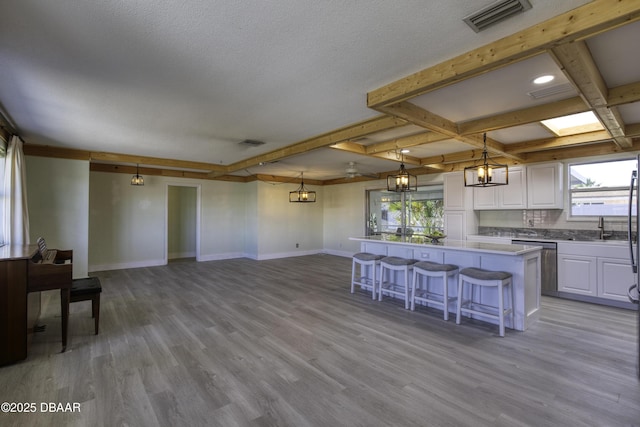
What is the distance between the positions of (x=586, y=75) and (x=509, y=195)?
3.82 metres

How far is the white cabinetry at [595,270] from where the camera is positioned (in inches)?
168

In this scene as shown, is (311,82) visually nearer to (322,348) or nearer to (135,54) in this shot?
(135,54)

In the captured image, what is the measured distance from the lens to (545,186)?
5262 mm

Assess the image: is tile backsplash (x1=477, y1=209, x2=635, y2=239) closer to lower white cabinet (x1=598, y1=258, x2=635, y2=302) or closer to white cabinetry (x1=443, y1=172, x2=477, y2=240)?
white cabinetry (x1=443, y1=172, x2=477, y2=240)

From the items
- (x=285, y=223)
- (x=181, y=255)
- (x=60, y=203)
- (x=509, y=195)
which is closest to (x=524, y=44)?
(x=509, y=195)

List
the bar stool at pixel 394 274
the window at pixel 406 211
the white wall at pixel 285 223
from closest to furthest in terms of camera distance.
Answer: the bar stool at pixel 394 274, the window at pixel 406 211, the white wall at pixel 285 223

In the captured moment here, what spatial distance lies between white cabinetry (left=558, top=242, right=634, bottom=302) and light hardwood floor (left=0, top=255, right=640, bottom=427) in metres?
0.31

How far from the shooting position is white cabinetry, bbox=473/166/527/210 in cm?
552

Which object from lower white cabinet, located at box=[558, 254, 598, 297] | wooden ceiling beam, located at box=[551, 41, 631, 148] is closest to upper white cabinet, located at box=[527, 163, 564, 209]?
lower white cabinet, located at box=[558, 254, 598, 297]

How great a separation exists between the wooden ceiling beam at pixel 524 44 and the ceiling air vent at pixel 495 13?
0.23m

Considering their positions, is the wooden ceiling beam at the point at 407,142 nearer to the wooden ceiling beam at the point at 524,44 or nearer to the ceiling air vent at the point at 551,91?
the ceiling air vent at the point at 551,91

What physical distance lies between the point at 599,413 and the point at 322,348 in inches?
82.9

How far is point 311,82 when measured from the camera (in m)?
2.74

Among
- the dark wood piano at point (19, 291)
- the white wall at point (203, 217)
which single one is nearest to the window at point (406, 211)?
the white wall at point (203, 217)
